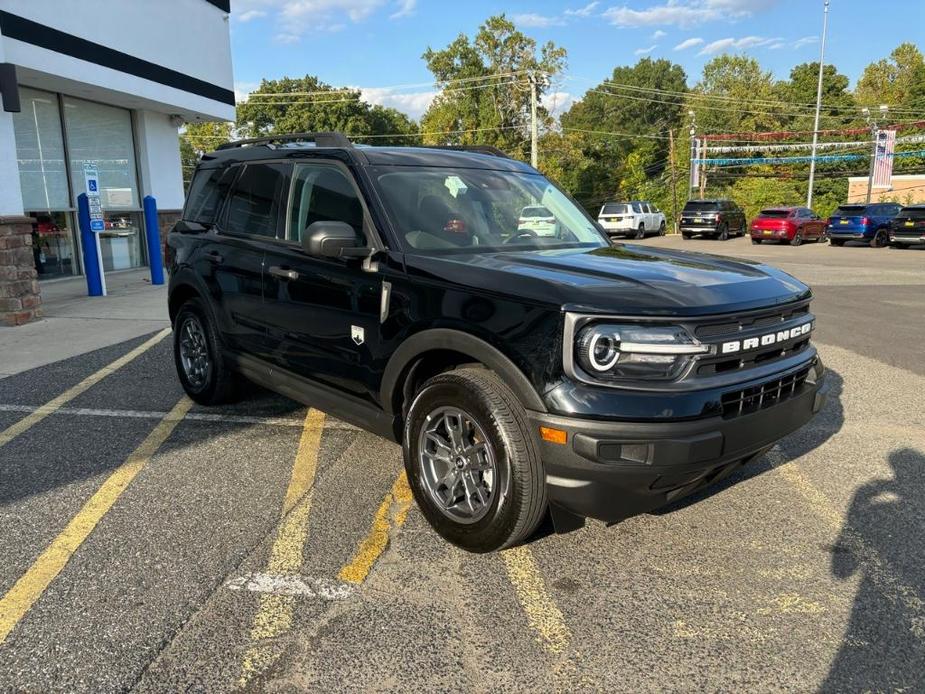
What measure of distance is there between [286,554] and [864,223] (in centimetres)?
2940

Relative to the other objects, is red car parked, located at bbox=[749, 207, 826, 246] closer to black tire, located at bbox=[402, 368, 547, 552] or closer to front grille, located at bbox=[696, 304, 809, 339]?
front grille, located at bbox=[696, 304, 809, 339]

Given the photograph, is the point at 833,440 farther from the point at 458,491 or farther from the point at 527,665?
the point at 527,665

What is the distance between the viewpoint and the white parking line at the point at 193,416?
16.6 ft

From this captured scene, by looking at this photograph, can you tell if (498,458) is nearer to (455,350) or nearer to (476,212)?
(455,350)

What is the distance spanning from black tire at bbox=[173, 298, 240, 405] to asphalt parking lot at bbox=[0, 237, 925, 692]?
42cm

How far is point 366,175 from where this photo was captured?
376 cm

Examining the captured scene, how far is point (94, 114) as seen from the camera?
14008mm

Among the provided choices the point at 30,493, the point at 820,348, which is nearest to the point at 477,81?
the point at 820,348

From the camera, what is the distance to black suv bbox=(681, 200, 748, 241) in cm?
3059

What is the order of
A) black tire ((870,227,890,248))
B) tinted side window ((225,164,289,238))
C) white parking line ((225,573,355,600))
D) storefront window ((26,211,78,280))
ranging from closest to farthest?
white parking line ((225,573,355,600)) → tinted side window ((225,164,289,238)) → storefront window ((26,211,78,280)) → black tire ((870,227,890,248))

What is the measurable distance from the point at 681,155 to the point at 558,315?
5910 centimetres

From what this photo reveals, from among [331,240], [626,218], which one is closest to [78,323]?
[331,240]

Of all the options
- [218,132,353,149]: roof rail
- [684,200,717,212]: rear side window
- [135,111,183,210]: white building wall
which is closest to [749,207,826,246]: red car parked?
[684,200,717,212]: rear side window

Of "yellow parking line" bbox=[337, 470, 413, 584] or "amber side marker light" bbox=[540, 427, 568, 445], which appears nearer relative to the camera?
"amber side marker light" bbox=[540, 427, 568, 445]
